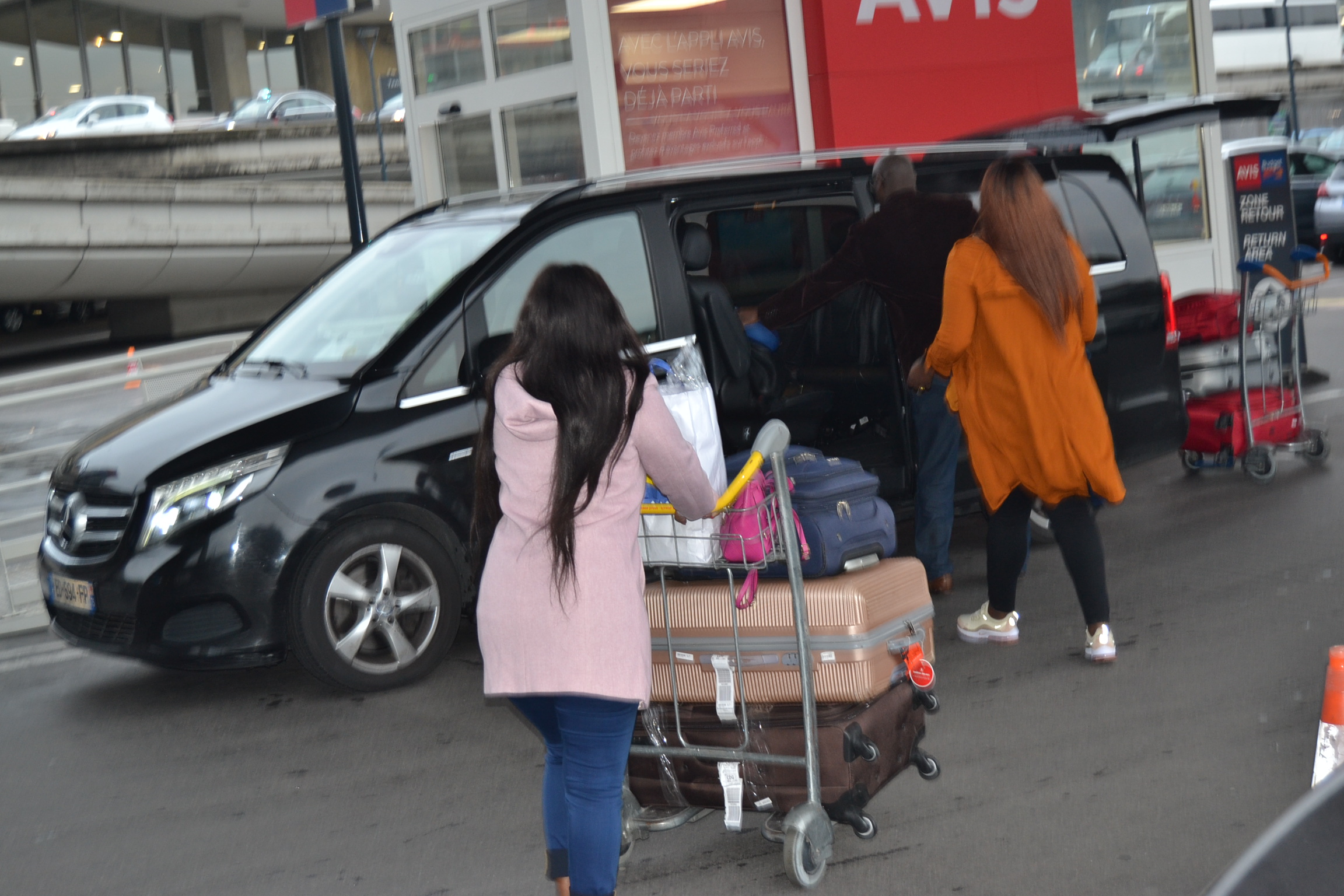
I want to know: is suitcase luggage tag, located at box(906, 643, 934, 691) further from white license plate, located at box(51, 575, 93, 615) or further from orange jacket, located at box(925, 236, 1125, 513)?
white license plate, located at box(51, 575, 93, 615)

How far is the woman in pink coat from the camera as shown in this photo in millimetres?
3023

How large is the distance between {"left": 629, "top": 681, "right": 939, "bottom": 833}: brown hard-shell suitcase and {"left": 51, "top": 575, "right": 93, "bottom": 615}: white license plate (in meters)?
2.51

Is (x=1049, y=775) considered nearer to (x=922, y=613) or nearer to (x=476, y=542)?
(x=922, y=613)

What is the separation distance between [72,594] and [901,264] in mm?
3516

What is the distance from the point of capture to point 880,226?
19.1 ft

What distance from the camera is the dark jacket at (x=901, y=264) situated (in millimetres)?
5809

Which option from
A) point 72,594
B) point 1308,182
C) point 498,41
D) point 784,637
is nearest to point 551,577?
point 784,637

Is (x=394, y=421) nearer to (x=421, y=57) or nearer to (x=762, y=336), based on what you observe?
(x=762, y=336)

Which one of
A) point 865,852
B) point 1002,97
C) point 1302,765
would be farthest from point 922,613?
point 1002,97

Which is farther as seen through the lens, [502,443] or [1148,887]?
[1148,887]

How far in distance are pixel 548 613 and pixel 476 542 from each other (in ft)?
2.08

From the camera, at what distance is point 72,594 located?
5359mm

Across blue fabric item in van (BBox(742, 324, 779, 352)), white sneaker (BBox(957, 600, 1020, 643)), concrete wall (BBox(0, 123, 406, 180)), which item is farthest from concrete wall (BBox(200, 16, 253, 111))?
white sneaker (BBox(957, 600, 1020, 643))

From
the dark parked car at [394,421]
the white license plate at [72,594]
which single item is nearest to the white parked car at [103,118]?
the dark parked car at [394,421]
